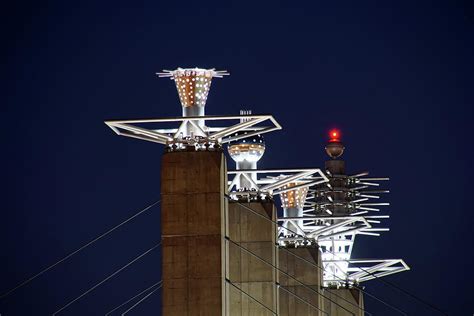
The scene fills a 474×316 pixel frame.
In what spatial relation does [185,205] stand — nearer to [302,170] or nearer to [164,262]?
[164,262]

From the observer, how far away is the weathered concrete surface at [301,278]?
343 ft

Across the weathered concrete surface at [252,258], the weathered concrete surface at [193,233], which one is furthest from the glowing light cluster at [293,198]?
the weathered concrete surface at [193,233]

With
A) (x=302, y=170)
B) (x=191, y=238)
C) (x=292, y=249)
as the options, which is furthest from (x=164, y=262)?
(x=292, y=249)

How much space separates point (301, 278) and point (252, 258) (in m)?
15.2

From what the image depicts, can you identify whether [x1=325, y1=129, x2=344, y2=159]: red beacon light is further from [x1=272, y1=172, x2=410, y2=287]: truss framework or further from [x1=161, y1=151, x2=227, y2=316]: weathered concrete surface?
[x1=161, y1=151, x2=227, y2=316]: weathered concrete surface

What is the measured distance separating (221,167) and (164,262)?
180 inches

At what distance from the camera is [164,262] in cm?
7331

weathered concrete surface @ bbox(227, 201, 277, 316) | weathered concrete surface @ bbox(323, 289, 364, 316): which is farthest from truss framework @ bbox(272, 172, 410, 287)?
weathered concrete surface @ bbox(227, 201, 277, 316)

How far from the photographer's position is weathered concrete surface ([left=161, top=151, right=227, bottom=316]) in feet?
240

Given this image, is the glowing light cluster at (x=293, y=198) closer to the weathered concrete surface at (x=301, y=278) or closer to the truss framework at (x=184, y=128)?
the weathered concrete surface at (x=301, y=278)

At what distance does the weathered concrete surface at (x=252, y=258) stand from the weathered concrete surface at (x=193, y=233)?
644 inches

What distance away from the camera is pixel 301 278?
348 ft

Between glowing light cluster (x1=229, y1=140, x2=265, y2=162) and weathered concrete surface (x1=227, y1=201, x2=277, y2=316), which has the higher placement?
glowing light cluster (x1=229, y1=140, x2=265, y2=162)

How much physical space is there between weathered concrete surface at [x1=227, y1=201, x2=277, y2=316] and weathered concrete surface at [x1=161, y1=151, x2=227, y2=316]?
644 inches
